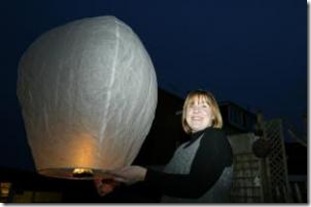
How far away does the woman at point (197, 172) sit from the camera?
0.89 m

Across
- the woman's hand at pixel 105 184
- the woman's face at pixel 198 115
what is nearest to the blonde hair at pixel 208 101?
the woman's face at pixel 198 115

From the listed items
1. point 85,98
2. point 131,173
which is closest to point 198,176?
point 131,173

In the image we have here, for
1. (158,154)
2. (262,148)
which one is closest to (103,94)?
(262,148)

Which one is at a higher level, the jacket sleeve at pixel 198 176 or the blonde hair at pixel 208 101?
the blonde hair at pixel 208 101

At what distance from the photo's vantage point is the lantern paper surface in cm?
103

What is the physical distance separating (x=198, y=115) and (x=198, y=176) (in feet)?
0.65

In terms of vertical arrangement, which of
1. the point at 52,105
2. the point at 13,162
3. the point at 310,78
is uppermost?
the point at 310,78

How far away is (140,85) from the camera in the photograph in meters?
1.12

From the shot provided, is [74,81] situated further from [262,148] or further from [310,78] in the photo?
[262,148]

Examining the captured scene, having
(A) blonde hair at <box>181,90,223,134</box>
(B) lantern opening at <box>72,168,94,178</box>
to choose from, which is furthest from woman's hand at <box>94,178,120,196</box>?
(A) blonde hair at <box>181,90,223,134</box>

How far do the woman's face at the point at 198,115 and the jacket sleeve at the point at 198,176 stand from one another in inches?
4.5

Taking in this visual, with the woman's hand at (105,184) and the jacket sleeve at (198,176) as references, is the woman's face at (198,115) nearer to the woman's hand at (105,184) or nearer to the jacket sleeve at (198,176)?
the jacket sleeve at (198,176)

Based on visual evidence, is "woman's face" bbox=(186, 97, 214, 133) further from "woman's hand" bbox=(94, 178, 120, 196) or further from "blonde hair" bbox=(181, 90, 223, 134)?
"woman's hand" bbox=(94, 178, 120, 196)

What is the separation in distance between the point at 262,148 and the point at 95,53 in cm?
328
